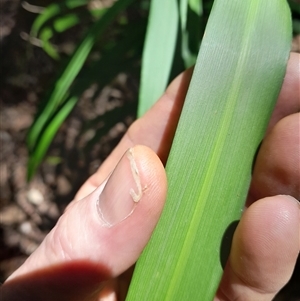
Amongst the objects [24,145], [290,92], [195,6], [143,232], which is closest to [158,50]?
[195,6]

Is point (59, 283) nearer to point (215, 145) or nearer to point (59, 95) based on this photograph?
point (215, 145)

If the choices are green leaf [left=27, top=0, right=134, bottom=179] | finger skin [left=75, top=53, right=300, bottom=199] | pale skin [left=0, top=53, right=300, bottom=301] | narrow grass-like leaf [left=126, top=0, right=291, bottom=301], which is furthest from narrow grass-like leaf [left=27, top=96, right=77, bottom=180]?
narrow grass-like leaf [left=126, top=0, right=291, bottom=301]

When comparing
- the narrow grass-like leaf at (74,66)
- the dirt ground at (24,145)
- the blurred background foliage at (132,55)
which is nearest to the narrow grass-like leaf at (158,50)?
the blurred background foliage at (132,55)

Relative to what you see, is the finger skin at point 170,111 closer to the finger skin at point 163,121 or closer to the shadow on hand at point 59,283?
the finger skin at point 163,121

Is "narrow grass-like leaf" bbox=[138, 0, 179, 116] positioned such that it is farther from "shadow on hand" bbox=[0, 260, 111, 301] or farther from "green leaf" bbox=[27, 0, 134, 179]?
"shadow on hand" bbox=[0, 260, 111, 301]

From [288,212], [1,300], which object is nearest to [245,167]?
[288,212]

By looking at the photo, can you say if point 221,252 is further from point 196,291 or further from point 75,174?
point 75,174
